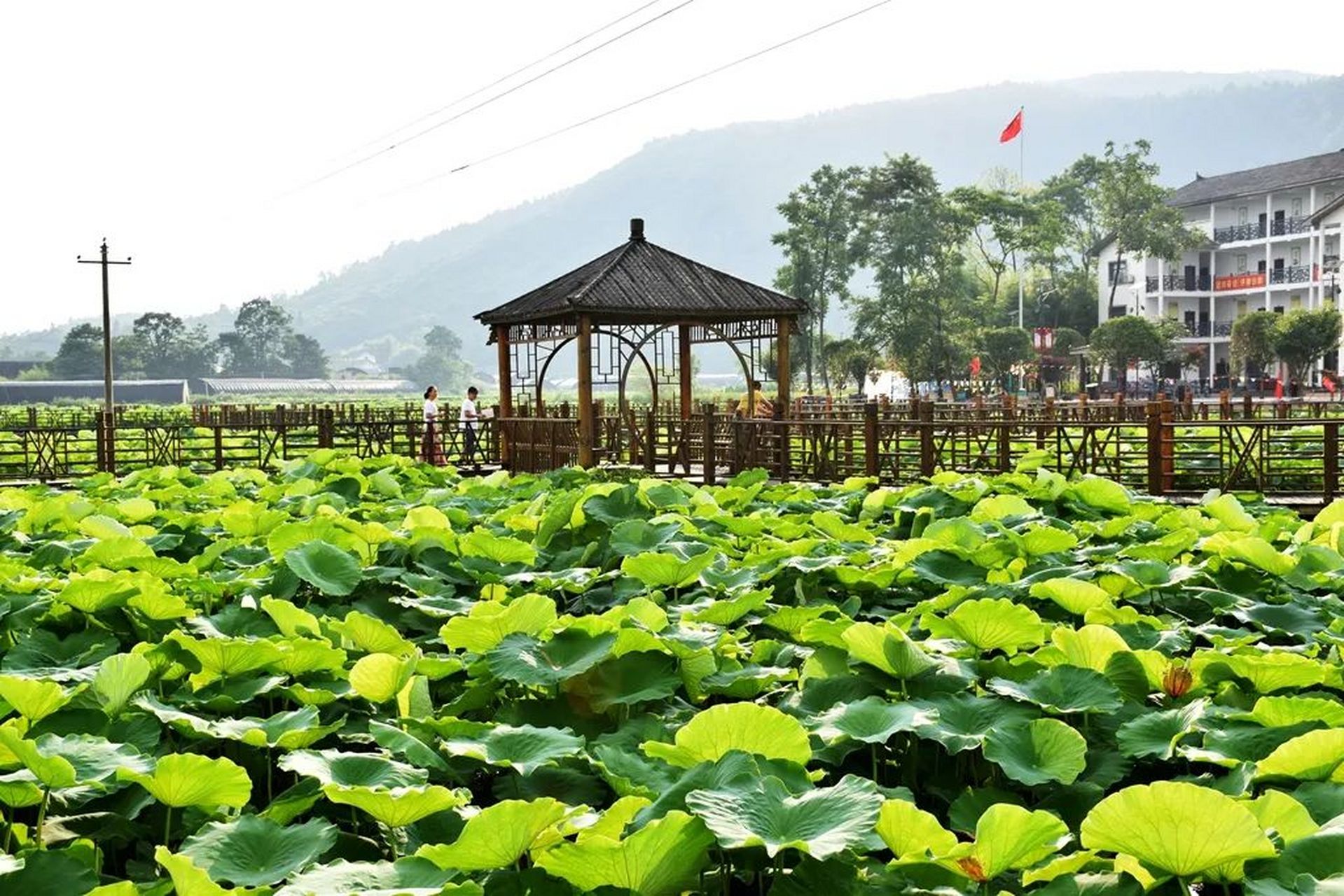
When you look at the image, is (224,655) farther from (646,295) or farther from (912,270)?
(912,270)

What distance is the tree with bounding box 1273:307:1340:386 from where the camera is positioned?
51.0m

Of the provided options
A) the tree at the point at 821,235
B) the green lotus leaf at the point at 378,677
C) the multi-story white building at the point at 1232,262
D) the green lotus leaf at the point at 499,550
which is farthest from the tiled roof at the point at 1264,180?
the green lotus leaf at the point at 378,677

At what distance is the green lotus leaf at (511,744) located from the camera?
70.7 inches

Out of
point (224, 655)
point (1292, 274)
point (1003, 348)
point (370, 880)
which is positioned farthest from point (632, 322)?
point (1292, 274)

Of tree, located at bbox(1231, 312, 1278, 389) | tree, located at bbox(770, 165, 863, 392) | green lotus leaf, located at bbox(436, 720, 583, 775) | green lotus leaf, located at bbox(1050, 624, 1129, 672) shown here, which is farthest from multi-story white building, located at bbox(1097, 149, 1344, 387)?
green lotus leaf, located at bbox(436, 720, 583, 775)

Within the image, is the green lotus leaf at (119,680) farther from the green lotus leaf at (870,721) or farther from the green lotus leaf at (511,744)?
the green lotus leaf at (870,721)

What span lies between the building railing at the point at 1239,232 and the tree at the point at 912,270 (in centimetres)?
2048

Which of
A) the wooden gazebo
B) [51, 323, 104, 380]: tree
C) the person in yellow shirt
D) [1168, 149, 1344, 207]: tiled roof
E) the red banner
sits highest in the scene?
[1168, 149, 1344, 207]: tiled roof

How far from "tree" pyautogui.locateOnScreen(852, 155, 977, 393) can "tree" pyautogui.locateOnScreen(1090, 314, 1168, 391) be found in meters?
5.85

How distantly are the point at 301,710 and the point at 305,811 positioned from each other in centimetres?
23

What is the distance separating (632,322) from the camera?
20.0 metres

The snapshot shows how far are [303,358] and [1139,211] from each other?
115 meters

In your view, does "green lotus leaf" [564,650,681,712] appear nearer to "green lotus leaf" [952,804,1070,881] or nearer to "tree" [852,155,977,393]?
"green lotus leaf" [952,804,1070,881]

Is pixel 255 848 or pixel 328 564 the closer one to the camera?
pixel 255 848
